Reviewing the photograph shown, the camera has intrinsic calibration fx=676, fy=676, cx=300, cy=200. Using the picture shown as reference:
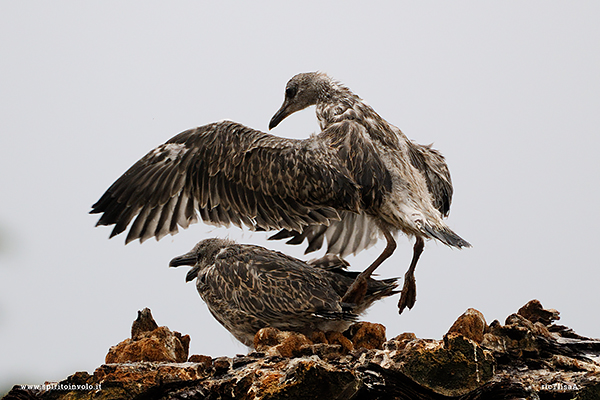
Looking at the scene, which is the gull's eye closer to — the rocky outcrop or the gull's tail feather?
the gull's tail feather

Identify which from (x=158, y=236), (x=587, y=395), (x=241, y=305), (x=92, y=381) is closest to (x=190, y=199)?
(x=158, y=236)

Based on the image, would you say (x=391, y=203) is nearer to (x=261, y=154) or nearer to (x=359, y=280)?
(x=359, y=280)

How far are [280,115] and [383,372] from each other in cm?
298

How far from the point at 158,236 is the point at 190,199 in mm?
309

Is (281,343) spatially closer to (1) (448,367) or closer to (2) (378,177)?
(1) (448,367)

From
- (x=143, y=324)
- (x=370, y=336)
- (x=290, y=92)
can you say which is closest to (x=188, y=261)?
(x=143, y=324)

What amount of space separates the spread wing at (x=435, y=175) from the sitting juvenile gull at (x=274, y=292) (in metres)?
0.81

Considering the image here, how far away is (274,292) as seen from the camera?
3764 mm

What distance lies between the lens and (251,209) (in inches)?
165

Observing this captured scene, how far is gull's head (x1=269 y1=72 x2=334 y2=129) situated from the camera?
503 centimetres

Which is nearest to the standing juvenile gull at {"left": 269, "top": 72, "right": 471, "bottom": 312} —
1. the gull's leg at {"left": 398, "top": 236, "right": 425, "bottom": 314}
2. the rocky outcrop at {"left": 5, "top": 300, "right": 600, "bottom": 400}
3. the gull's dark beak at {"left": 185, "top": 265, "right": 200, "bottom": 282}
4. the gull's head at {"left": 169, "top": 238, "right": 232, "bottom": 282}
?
the gull's leg at {"left": 398, "top": 236, "right": 425, "bottom": 314}

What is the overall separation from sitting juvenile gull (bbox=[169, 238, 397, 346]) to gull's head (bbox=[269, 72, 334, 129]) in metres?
1.31

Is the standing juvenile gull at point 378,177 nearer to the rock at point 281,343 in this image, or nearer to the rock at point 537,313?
the rock at point 537,313

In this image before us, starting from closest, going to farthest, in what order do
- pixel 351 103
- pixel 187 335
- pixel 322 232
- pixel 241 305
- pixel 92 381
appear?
1. pixel 92 381
2. pixel 187 335
3. pixel 241 305
4. pixel 351 103
5. pixel 322 232
